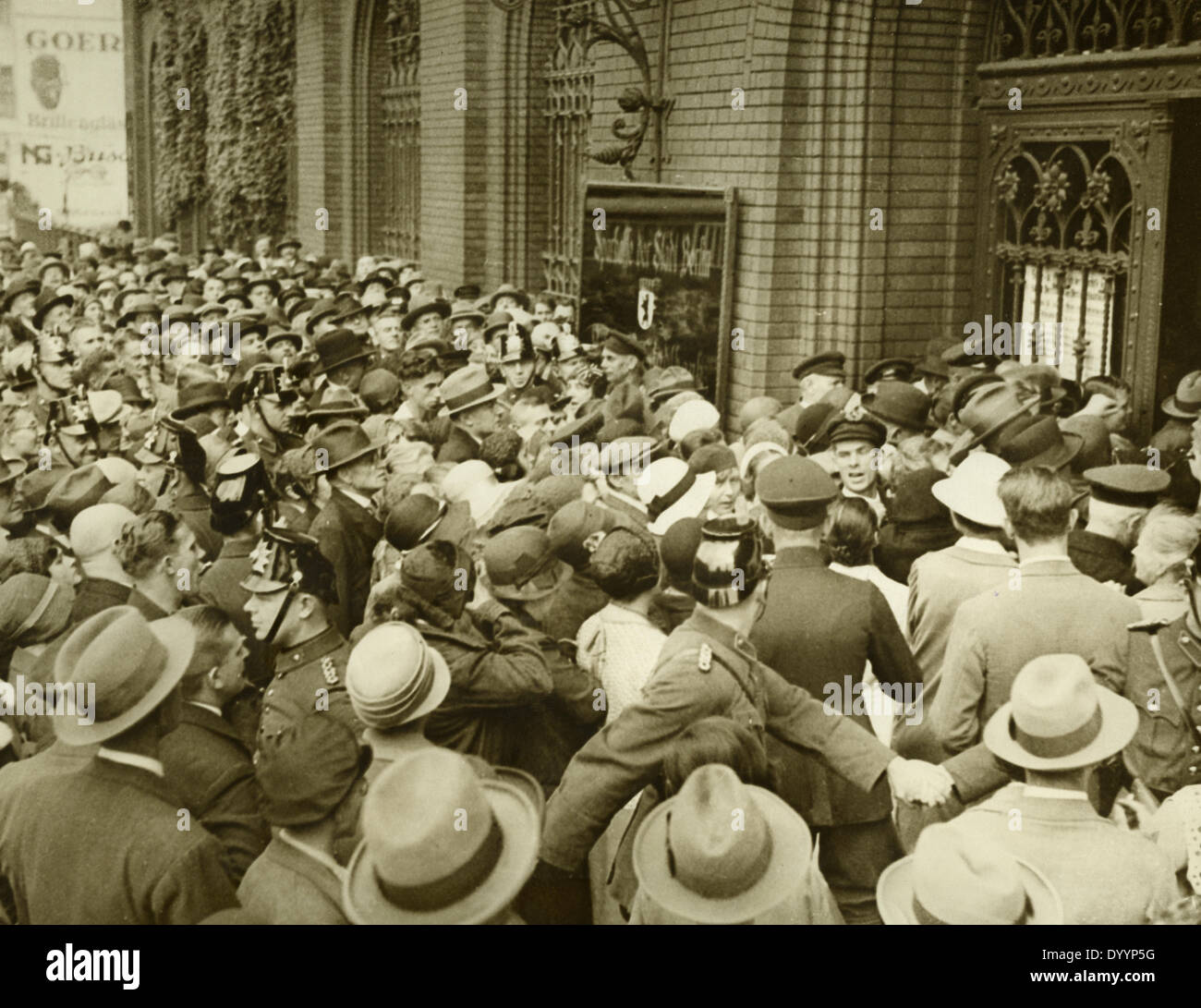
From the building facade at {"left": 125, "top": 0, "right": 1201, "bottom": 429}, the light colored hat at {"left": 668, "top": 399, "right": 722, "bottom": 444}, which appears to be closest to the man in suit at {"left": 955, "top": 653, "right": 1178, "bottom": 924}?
the light colored hat at {"left": 668, "top": 399, "right": 722, "bottom": 444}

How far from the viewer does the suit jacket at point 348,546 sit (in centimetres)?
513

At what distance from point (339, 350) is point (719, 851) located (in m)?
4.93

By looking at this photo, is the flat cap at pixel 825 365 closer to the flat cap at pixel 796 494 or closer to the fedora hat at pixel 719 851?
the flat cap at pixel 796 494

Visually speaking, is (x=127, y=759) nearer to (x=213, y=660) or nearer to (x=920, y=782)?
(x=213, y=660)

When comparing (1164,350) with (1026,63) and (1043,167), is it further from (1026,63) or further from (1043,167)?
(1026,63)

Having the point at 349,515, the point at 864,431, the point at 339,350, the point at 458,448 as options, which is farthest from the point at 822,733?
the point at 339,350

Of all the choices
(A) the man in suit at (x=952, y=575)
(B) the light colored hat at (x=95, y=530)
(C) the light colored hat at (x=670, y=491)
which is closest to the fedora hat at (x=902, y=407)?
(C) the light colored hat at (x=670, y=491)

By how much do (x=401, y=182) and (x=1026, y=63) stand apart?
8.40 metres

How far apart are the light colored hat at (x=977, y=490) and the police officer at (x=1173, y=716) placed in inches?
24.3

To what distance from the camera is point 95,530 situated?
4699mm

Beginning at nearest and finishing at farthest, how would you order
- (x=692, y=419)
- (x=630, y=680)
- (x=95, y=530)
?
(x=630, y=680), (x=95, y=530), (x=692, y=419)

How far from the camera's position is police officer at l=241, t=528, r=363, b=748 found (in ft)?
13.5

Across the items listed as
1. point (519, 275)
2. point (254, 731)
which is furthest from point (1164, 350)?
point (519, 275)
